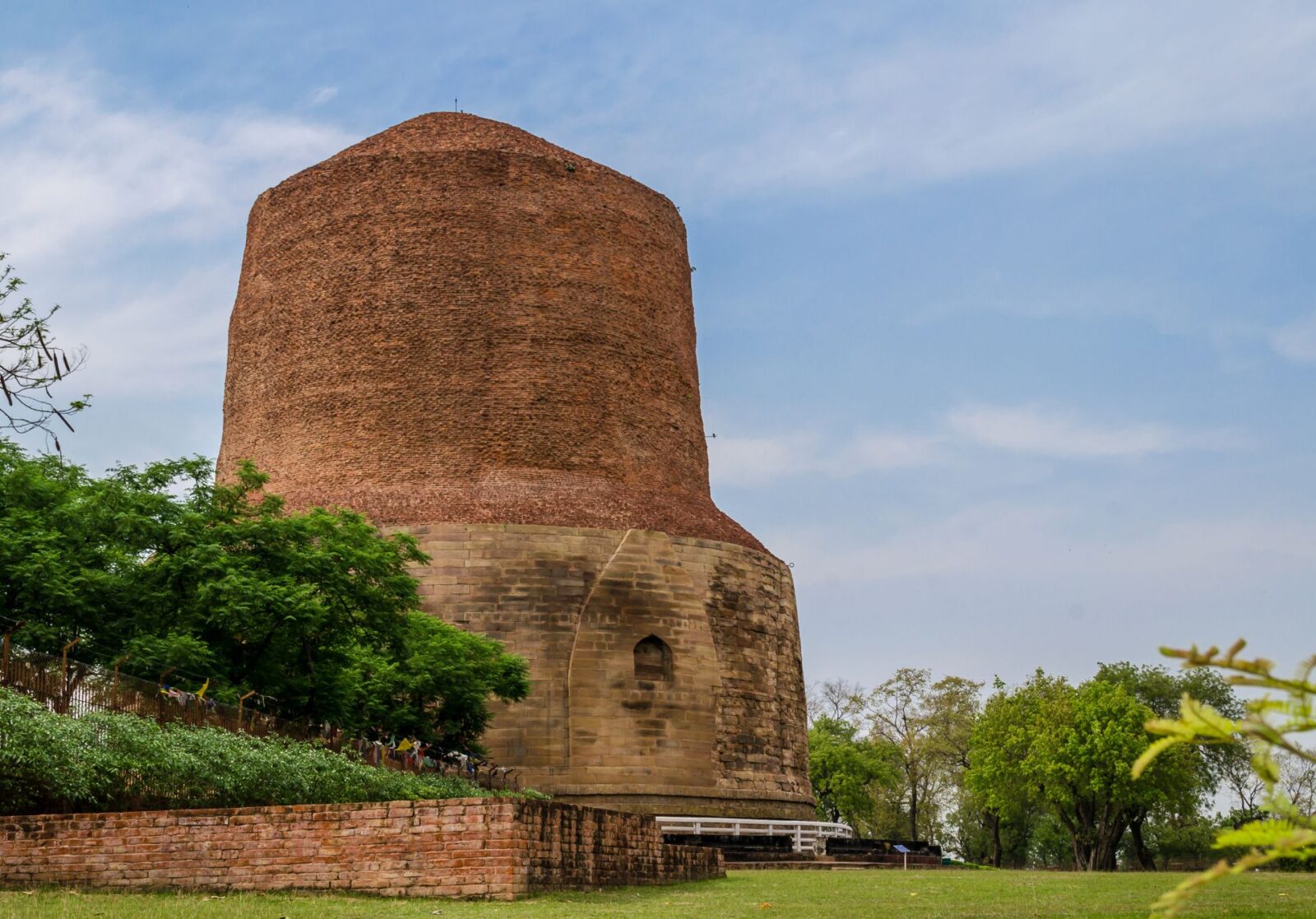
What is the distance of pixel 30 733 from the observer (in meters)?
11.1

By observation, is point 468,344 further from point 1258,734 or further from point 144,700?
point 1258,734

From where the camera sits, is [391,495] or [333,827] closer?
[333,827]

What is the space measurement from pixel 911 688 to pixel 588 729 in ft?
93.9

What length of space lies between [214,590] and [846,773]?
34924 mm

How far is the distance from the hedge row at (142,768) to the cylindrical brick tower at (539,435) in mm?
11438

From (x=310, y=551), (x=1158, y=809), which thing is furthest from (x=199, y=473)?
(x=1158, y=809)

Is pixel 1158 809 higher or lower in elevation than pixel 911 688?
lower

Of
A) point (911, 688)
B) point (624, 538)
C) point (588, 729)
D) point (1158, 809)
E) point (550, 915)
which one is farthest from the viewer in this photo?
point (911, 688)

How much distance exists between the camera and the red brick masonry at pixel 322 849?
1024 cm

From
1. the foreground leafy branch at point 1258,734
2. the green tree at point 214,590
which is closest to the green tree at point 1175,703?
the green tree at point 214,590

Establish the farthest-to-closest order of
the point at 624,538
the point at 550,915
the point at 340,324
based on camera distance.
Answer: the point at 340,324 < the point at 624,538 < the point at 550,915

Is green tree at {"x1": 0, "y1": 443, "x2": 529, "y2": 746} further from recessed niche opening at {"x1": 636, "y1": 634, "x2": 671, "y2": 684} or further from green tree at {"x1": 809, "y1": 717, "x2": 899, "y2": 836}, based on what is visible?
green tree at {"x1": 809, "y1": 717, "x2": 899, "y2": 836}

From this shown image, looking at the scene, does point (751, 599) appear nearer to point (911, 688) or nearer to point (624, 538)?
point (624, 538)

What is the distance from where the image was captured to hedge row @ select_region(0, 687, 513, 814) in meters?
11.2
